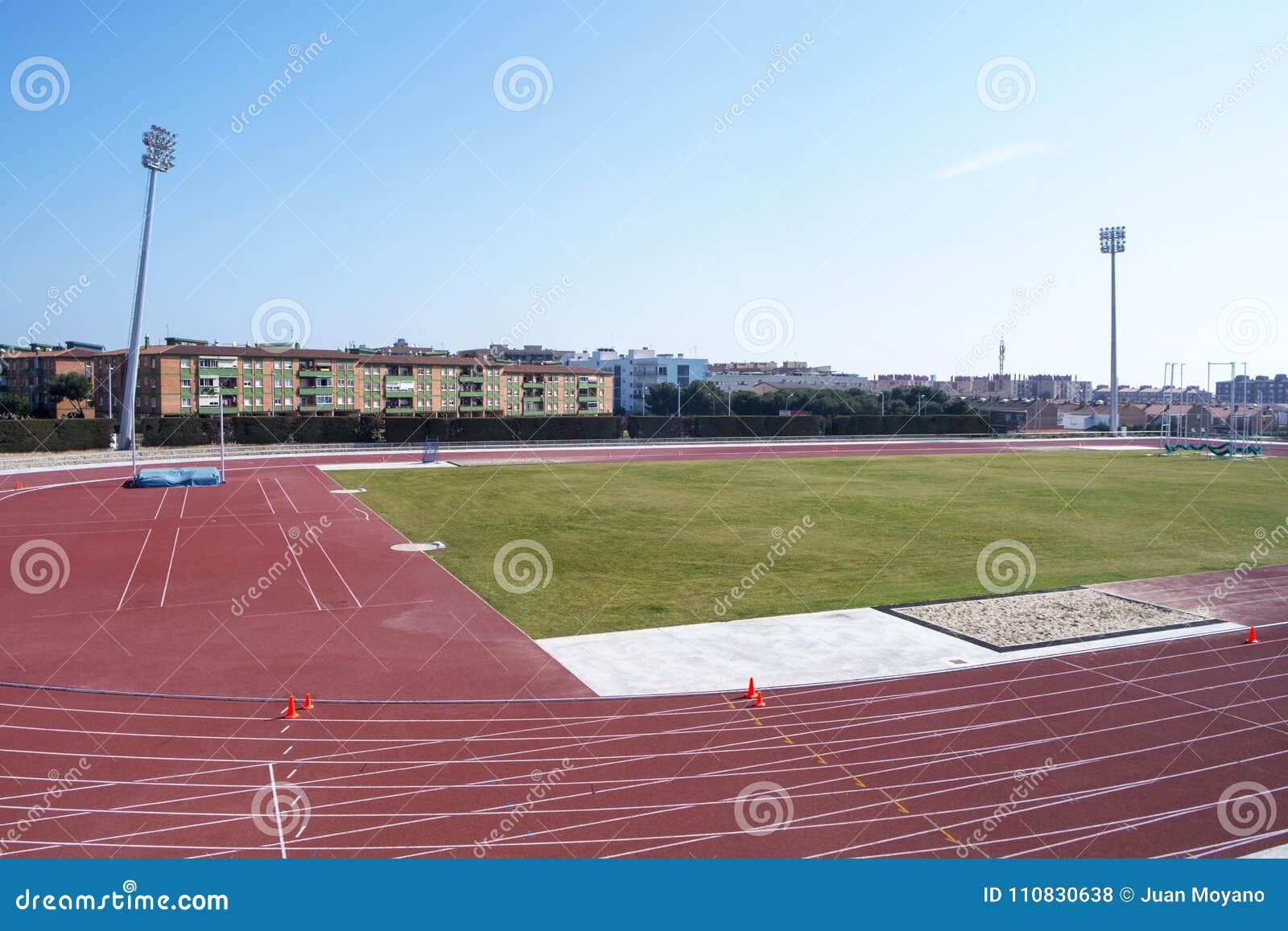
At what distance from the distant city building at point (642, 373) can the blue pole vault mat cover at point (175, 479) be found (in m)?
81.1

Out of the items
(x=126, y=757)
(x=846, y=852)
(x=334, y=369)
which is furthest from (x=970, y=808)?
(x=334, y=369)

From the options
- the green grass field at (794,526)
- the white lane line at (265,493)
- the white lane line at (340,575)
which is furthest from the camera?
the white lane line at (265,493)

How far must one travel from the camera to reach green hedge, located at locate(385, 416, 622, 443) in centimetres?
5906

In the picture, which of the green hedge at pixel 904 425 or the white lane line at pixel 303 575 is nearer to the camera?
the white lane line at pixel 303 575

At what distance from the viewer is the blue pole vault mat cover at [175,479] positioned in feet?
115

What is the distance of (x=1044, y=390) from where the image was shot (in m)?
174

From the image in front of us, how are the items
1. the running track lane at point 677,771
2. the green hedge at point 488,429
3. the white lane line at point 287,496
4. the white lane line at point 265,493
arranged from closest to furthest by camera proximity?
the running track lane at point 677,771 < the white lane line at point 265,493 < the white lane line at point 287,496 < the green hedge at point 488,429

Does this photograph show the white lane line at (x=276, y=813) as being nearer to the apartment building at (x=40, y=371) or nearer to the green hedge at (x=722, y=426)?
the green hedge at (x=722, y=426)

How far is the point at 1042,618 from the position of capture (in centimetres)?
1606

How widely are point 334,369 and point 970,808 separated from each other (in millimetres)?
79200

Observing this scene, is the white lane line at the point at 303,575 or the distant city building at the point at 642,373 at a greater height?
the distant city building at the point at 642,373

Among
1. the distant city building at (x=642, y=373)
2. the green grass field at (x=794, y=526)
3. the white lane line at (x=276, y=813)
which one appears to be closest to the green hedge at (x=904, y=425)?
the green grass field at (x=794, y=526)

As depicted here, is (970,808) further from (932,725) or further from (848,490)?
(848,490)

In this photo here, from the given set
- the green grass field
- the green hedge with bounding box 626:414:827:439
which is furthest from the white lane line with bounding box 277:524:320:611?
the green hedge with bounding box 626:414:827:439
